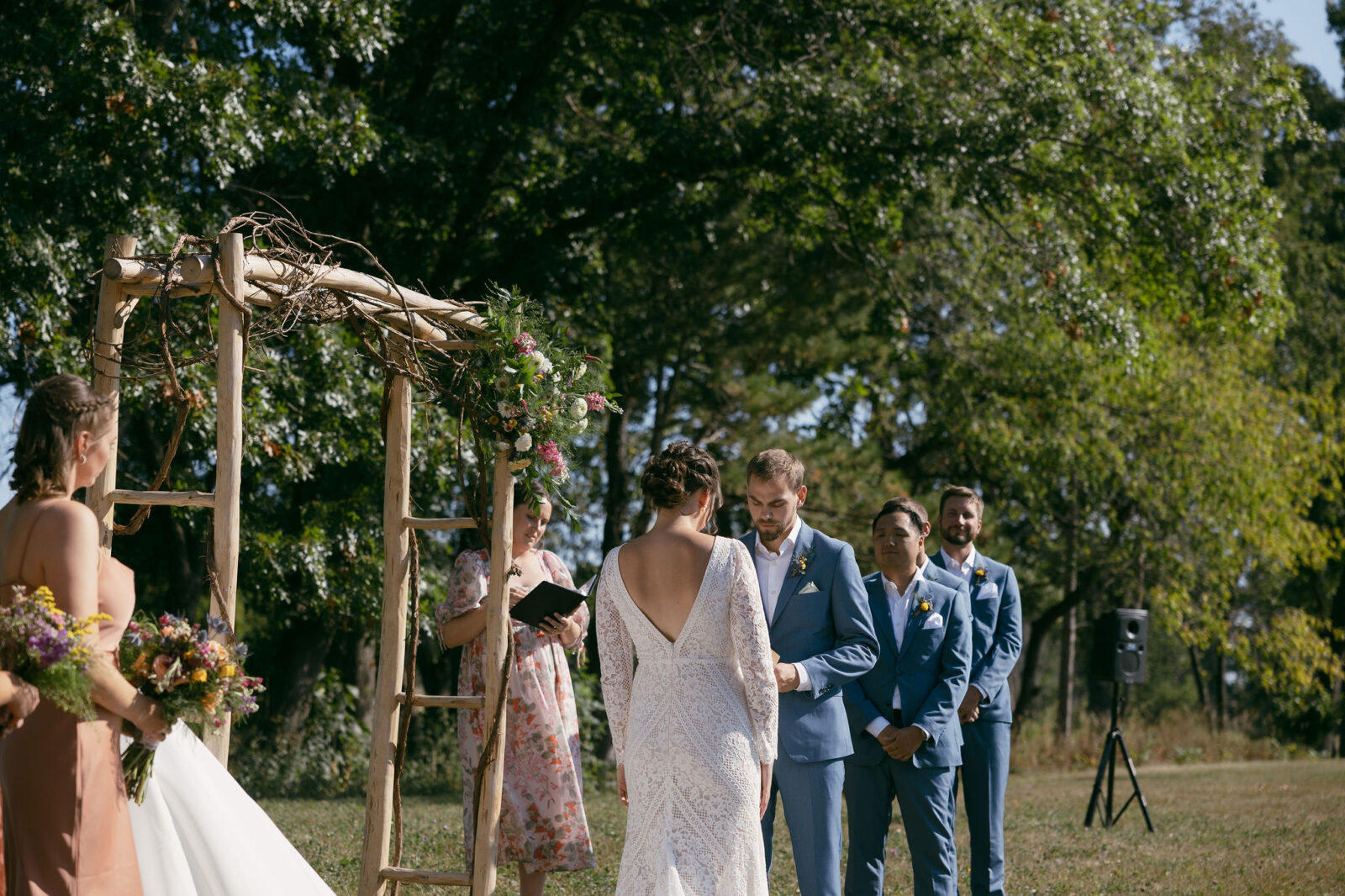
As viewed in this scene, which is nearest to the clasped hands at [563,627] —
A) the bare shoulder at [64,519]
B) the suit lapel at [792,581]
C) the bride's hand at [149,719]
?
the suit lapel at [792,581]

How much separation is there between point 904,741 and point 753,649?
1331 mm

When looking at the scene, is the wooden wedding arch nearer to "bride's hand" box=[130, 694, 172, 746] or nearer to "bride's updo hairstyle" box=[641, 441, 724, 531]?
"bride's hand" box=[130, 694, 172, 746]

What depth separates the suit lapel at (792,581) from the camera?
4.77m

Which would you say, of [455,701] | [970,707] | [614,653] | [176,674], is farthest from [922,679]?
[176,674]

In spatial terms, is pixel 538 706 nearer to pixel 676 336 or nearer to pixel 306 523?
pixel 306 523

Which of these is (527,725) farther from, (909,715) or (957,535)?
(957,535)

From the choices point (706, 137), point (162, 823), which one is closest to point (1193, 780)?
point (706, 137)

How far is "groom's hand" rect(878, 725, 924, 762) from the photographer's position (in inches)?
199

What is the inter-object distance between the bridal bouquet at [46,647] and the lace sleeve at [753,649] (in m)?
1.93

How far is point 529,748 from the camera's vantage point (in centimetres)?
538

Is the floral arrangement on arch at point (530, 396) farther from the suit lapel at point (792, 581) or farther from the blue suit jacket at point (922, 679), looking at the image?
the blue suit jacket at point (922, 679)

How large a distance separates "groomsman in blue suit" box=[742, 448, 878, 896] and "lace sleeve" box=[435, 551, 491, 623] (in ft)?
4.35

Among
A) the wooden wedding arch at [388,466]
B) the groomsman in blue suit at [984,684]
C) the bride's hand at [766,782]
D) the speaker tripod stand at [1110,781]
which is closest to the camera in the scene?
the bride's hand at [766,782]

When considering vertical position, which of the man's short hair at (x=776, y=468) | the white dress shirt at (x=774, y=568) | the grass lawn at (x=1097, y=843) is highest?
the man's short hair at (x=776, y=468)
